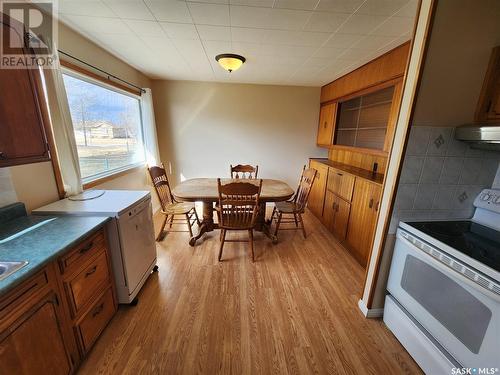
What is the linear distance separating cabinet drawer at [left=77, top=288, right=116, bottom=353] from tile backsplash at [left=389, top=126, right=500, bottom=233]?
Result: 2.16 m

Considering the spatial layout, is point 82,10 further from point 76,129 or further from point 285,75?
point 285,75

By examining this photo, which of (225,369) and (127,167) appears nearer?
(225,369)

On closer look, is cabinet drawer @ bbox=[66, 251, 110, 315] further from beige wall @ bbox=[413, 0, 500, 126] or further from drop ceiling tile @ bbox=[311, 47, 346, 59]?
drop ceiling tile @ bbox=[311, 47, 346, 59]

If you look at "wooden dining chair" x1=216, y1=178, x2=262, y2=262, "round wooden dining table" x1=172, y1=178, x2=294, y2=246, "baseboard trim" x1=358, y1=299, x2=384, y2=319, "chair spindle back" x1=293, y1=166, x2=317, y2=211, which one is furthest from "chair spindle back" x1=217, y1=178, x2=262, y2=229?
"baseboard trim" x1=358, y1=299, x2=384, y2=319

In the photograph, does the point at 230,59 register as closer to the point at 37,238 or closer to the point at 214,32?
the point at 214,32

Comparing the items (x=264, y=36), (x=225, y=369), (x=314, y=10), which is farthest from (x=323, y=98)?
(x=225, y=369)

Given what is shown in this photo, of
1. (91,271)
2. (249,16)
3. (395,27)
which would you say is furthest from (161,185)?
(395,27)

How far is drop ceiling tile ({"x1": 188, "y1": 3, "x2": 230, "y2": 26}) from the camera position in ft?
5.11

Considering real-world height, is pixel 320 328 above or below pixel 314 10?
below

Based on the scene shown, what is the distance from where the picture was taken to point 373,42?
6.77ft

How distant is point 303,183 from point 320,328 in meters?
1.81

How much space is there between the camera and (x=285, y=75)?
3.27 metres

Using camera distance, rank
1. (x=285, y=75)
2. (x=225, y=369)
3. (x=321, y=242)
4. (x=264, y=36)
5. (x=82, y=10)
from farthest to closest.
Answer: (x=285, y=75)
(x=321, y=242)
(x=264, y=36)
(x=82, y=10)
(x=225, y=369)

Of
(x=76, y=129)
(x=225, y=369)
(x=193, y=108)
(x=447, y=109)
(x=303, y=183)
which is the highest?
(x=193, y=108)
